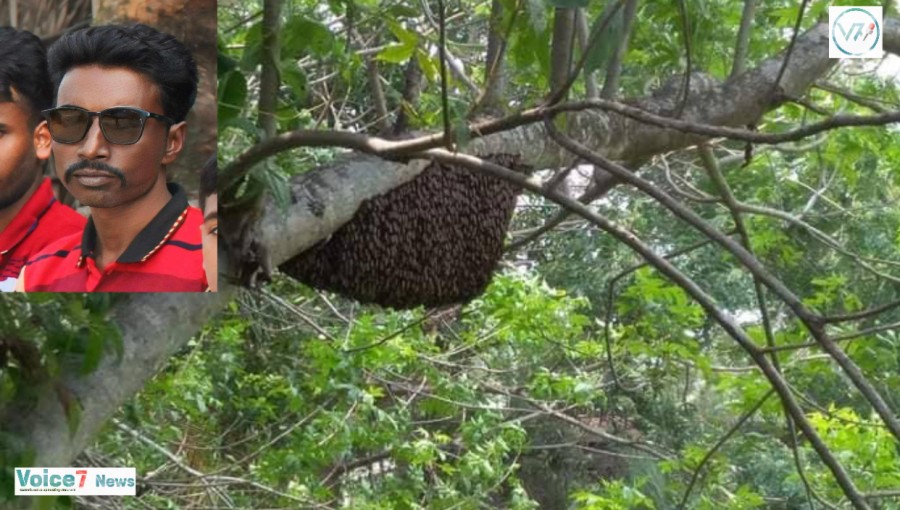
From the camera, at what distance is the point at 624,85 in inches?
148

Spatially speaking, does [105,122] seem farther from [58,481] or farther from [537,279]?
[537,279]

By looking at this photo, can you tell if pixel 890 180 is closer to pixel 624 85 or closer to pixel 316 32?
pixel 624 85

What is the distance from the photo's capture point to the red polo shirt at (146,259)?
1.65 metres

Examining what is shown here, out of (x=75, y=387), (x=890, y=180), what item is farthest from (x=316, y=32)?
(x=890, y=180)

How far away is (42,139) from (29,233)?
0.42 ft

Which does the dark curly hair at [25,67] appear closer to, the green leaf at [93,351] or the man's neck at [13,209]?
the man's neck at [13,209]

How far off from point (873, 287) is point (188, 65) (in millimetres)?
4921

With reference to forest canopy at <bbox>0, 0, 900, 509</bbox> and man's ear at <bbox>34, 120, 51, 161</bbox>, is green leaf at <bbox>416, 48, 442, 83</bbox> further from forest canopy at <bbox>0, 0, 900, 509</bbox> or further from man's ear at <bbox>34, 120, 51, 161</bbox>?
man's ear at <bbox>34, 120, 51, 161</bbox>

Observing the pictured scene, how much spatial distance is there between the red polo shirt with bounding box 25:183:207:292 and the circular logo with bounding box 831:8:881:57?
1.49 meters

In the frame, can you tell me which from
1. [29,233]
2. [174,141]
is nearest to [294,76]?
[174,141]

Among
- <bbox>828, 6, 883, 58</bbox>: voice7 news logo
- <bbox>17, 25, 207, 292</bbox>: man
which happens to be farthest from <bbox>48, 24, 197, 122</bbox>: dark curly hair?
<bbox>828, 6, 883, 58</bbox>: voice7 news logo

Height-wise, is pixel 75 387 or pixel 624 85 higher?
pixel 624 85

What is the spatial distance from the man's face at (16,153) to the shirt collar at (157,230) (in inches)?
4.0

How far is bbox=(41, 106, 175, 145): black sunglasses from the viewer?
5.31ft
